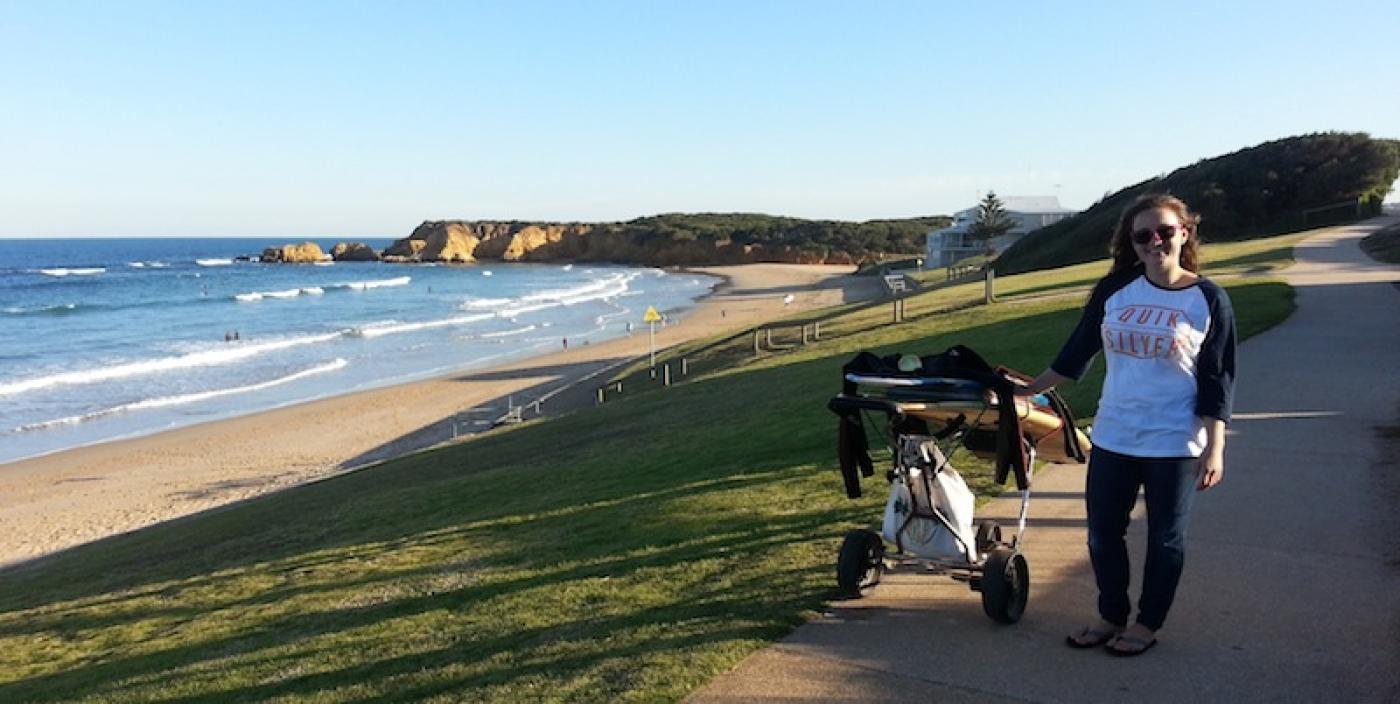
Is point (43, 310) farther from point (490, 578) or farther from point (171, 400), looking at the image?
point (490, 578)

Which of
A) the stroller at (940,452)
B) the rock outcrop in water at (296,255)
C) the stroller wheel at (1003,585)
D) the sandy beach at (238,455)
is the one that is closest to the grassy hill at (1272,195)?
the sandy beach at (238,455)

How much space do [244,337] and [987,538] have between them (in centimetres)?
4896

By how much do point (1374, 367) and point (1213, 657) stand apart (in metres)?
8.19

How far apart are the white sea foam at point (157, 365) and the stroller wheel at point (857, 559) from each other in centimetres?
3495

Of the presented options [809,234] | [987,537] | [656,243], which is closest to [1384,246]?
[987,537]

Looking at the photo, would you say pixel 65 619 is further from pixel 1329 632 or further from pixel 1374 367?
pixel 1374 367

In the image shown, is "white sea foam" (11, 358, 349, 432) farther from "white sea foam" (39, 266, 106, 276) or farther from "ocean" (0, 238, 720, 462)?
"white sea foam" (39, 266, 106, 276)

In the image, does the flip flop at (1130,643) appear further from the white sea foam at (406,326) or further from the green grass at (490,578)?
the white sea foam at (406,326)

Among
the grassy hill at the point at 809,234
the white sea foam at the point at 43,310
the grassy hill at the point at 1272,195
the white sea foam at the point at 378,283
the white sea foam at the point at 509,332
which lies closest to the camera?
the grassy hill at the point at 1272,195

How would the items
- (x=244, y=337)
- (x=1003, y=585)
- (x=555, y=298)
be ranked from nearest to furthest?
(x=1003, y=585), (x=244, y=337), (x=555, y=298)

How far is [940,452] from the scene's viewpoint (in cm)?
471

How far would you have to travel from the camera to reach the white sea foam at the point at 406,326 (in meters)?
50.1

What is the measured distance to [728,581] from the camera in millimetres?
5656

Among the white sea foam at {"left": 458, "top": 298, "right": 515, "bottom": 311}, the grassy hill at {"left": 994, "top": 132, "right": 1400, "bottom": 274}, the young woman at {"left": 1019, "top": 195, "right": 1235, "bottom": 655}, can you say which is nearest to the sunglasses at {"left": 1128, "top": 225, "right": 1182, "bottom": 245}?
the young woman at {"left": 1019, "top": 195, "right": 1235, "bottom": 655}
